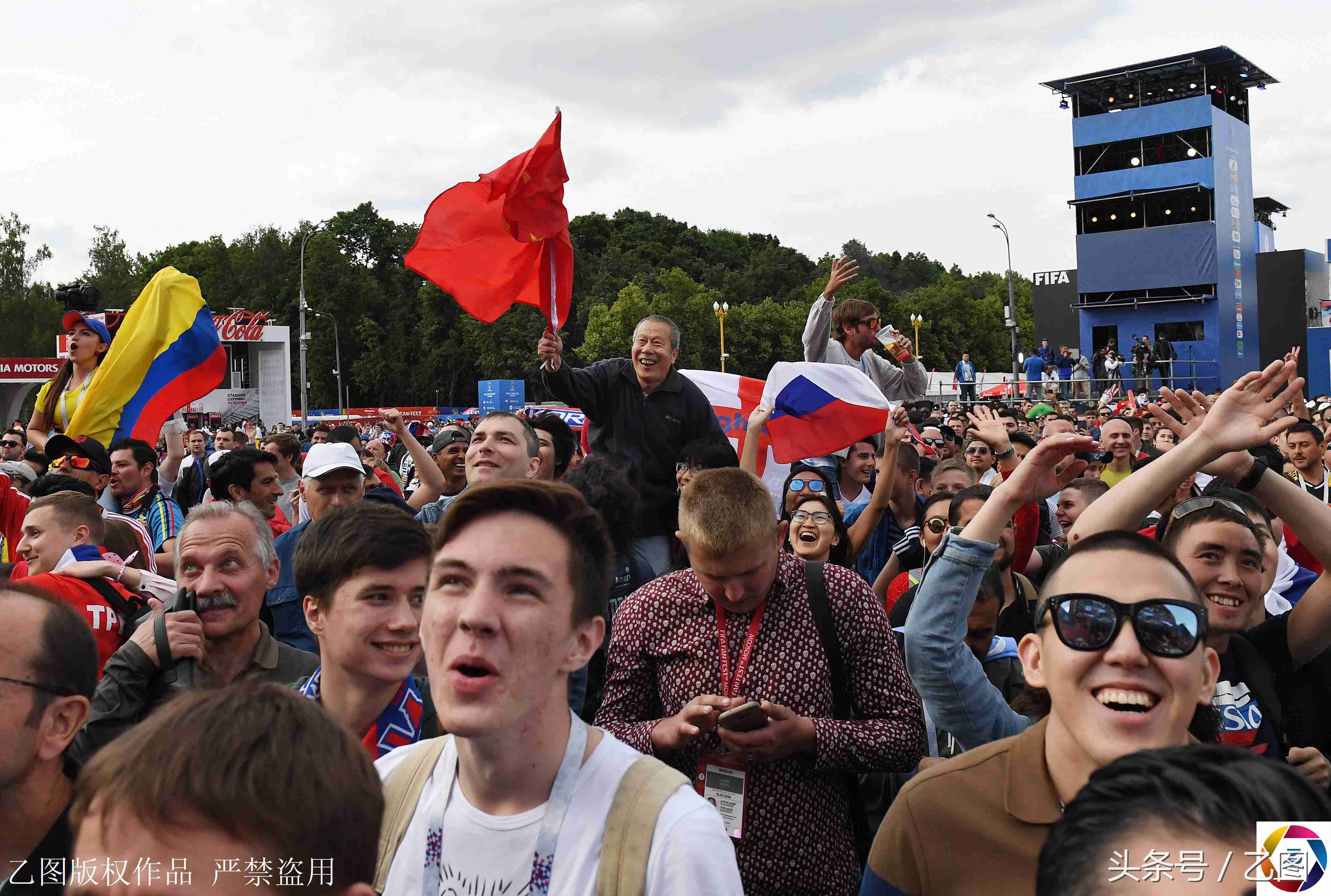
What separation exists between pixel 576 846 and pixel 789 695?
1292mm

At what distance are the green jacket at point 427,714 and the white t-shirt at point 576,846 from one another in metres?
1.03

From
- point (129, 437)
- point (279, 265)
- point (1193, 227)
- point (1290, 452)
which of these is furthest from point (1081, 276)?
point (279, 265)

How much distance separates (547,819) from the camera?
6.22 feet

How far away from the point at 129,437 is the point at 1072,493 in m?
6.26

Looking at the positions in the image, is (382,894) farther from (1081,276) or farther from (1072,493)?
(1081,276)

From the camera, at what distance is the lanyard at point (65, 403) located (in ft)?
26.6

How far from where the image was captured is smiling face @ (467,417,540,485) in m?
4.96

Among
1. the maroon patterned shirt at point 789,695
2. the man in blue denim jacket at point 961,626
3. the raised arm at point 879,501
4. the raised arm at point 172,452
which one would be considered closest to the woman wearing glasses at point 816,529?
the raised arm at point 879,501

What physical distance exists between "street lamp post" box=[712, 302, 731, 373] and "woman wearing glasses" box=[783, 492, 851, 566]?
153ft

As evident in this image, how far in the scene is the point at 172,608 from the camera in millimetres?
3289

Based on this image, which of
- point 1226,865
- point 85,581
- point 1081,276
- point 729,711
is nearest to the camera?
point 1226,865

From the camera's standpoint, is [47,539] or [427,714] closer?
[427,714]

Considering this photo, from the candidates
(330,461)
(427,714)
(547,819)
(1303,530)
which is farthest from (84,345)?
(1303,530)

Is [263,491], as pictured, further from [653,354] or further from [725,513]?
[725,513]
